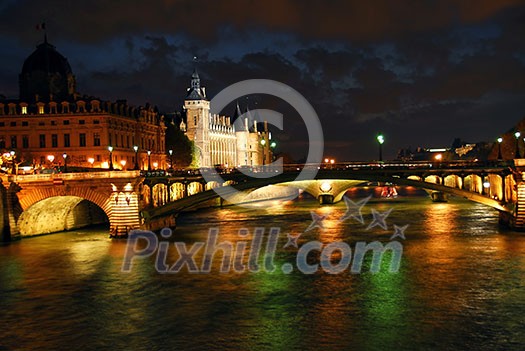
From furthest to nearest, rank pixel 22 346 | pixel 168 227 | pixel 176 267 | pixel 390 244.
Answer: pixel 168 227 < pixel 390 244 < pixel 176 267 < pixel 22 346

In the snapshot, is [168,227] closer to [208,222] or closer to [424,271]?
[208,222]

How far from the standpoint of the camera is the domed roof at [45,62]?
99750 millimetres

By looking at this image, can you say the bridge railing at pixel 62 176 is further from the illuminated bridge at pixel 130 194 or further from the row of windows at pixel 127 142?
the row of windows at pixel 127 142

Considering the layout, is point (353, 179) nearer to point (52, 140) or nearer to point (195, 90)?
point (52, 140)

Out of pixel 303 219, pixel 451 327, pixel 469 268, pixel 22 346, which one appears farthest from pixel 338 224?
pixel 22 346

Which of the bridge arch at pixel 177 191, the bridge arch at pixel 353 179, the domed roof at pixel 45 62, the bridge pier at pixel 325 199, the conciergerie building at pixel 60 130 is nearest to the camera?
the bridge arch at pixel 353 179

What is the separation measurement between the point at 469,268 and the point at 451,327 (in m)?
12.8

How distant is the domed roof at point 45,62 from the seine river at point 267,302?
53.2 metres

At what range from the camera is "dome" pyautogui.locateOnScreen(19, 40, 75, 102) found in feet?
325

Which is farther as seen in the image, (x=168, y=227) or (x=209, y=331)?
(x=168, y=227)

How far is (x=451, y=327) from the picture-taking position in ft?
94.3

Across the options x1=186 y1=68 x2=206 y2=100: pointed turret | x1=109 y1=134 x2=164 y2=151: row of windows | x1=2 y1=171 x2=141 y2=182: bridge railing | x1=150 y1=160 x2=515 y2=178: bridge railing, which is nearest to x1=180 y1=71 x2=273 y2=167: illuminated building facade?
x1=186 y1=68 x2=206 y2=100: pointed turret

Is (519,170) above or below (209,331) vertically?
above

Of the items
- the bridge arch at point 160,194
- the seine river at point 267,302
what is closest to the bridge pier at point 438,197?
the seine river at point 267,302
